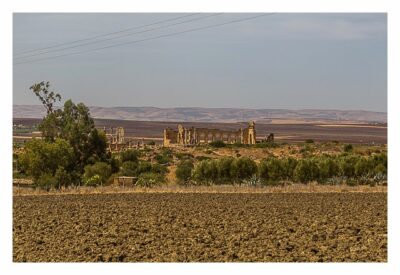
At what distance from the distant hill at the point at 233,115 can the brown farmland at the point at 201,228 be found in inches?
4955

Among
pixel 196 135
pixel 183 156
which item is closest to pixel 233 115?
pixel 196 135

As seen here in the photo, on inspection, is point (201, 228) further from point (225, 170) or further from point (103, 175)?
point (225, 170)

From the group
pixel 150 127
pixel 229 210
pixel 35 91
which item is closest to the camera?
pixel 229 210

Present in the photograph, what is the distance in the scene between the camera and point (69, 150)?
1606 inches

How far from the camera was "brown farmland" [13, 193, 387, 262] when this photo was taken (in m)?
15.2

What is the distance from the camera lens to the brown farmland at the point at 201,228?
1516 cm

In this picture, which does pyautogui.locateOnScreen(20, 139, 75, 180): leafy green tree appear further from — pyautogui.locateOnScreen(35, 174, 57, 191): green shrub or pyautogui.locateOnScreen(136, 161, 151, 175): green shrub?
pyautogui.locateOnScreen(136, 161, 151, 175): green shrub

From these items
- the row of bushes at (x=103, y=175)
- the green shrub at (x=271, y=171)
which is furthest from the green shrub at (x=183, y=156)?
the green shrub at (x=271, y=171)

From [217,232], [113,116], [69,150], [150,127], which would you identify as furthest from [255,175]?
[113,116]

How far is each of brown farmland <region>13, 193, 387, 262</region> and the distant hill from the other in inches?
4955

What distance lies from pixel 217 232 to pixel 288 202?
1032 cm

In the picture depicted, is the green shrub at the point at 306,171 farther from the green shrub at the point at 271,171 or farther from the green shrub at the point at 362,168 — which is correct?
the green shrub at the point at 362,168

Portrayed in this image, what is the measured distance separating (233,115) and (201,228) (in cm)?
14933

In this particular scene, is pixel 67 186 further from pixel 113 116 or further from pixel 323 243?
pixel 113 116
